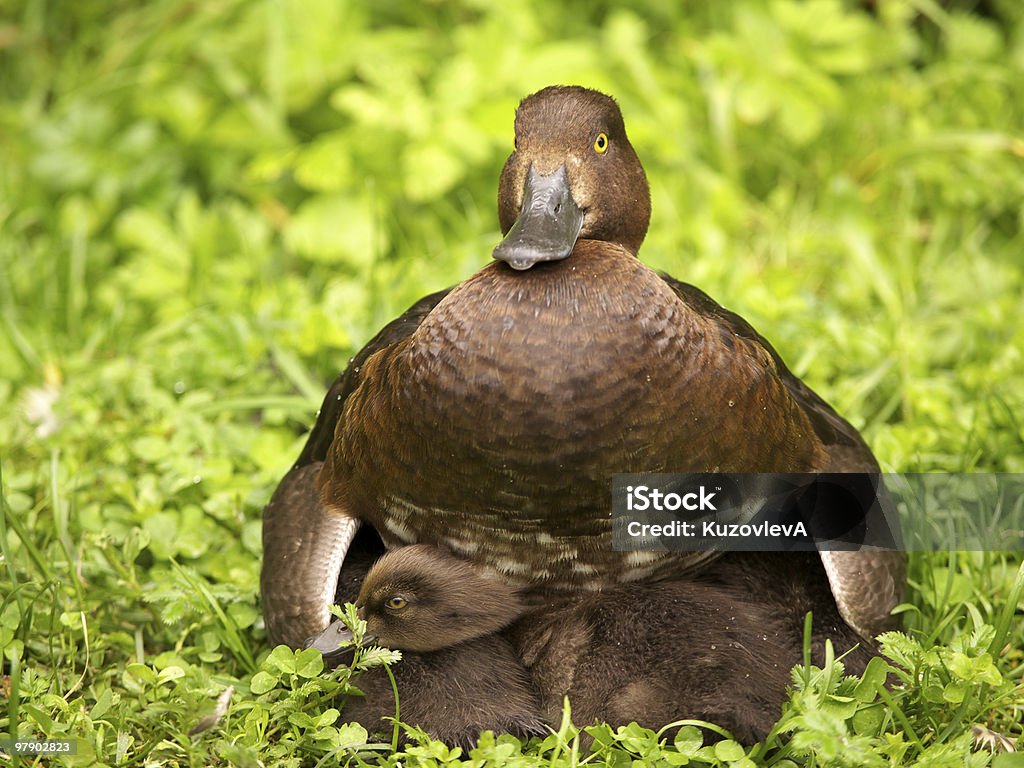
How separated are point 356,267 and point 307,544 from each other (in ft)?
7.65

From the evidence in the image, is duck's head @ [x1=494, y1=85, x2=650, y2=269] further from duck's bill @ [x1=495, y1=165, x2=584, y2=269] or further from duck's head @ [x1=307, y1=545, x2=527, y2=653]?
duck's head @ [x1=307, y1=545, x2=527, y2=653]

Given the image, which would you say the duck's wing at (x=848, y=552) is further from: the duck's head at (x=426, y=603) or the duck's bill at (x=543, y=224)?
the duck's head at (x=426, y=603)

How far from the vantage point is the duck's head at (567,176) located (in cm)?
301

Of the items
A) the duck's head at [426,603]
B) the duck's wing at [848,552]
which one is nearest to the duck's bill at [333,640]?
the duck's head at [426,603]

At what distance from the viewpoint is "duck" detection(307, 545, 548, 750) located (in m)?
2.91

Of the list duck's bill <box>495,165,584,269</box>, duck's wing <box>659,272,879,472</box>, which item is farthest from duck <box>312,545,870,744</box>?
duck's bill <box>495,165,584,269</box>

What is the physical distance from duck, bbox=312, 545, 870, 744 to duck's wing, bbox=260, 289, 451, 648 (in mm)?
122

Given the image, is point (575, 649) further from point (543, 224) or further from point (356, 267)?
→ point (356, 267)

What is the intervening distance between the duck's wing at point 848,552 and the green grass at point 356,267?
0.14 metres

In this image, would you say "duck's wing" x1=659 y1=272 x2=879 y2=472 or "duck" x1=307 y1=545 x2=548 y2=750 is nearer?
"duck" x1=307 y1=545 x2=548 y2=750

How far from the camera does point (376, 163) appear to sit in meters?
5.29

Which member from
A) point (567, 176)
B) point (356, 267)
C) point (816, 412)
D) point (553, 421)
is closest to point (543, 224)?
point (567, 176)

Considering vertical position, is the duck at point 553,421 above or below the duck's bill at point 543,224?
below

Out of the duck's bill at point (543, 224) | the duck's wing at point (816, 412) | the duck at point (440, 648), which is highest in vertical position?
the duck's bill at point (543, 224)
